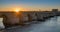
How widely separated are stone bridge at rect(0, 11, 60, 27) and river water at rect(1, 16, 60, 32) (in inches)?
3.0

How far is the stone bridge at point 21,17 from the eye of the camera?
1863mm

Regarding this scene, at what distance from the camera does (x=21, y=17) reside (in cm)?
190

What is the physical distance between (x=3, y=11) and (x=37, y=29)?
58cm

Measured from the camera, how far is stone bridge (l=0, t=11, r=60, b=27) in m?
1.86

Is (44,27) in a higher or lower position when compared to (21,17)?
lower

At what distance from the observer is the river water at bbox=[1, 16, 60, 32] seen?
186cm

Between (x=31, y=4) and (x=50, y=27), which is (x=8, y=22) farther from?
(x=50, y=27)

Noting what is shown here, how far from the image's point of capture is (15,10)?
1878 millimetres

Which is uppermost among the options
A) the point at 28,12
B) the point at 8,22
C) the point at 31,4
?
the point at 31,4

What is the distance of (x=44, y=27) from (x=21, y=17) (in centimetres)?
38

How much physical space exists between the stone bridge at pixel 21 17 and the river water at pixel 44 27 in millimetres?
76

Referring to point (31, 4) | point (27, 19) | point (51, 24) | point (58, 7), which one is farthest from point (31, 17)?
point (58, 7)

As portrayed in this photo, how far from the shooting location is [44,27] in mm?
1878

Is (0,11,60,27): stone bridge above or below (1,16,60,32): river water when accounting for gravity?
above
